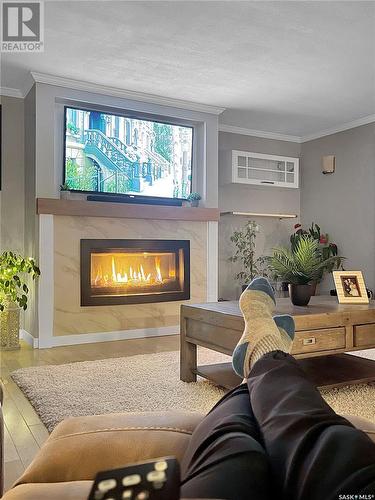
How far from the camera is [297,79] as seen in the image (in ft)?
13.0

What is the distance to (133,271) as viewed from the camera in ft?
14.5

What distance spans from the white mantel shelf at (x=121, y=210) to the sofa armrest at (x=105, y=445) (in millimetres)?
3209

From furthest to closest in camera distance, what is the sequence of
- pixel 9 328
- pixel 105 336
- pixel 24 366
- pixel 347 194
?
pixel 347 194, pixel 105 336, pixel 9 328, pixel 24 366

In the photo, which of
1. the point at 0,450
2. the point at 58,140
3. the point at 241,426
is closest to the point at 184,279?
the point at 58,140

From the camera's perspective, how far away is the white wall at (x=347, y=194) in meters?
5.17

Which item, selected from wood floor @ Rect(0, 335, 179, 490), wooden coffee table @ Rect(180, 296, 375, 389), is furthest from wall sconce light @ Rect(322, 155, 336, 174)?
wooden coffee table @ Rect(180, 296, 375, 389)

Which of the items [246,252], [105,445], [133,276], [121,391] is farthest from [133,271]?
[105,445]

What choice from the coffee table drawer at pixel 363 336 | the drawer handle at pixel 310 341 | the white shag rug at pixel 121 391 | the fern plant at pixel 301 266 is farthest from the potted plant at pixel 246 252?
the drawer handle at pixel 310 341

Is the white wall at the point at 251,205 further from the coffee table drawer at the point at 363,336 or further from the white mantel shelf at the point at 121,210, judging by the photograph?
the coffee table drawer at the point at 363,336

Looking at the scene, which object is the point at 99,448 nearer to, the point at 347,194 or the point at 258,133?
the point at 347,194

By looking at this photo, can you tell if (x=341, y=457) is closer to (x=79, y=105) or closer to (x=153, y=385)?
(x=153, y=385)

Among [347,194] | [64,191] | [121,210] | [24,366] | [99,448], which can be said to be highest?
[347,194]

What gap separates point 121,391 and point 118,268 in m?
1.96

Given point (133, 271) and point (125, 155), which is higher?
point (125, 155)
